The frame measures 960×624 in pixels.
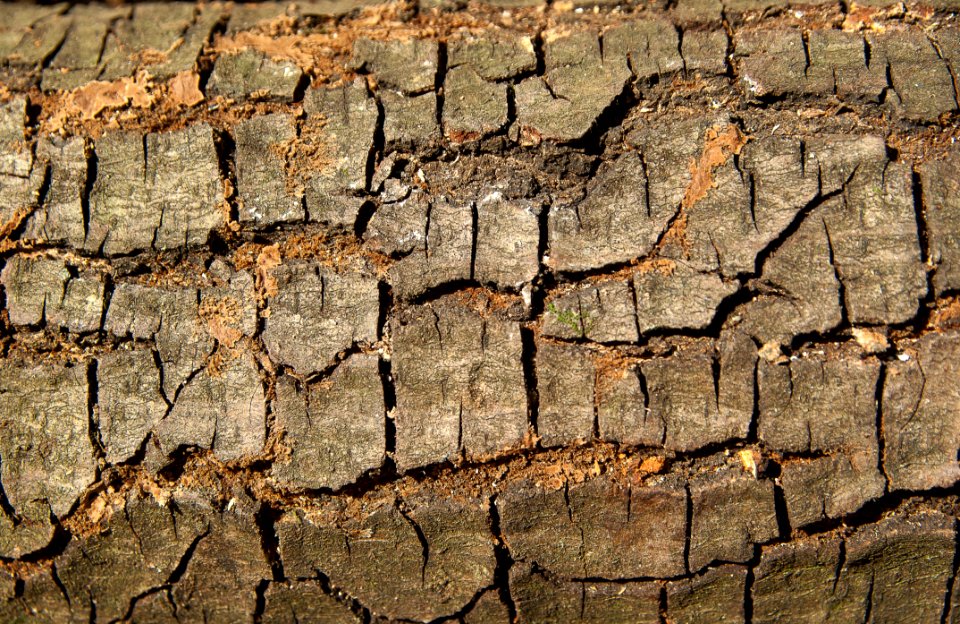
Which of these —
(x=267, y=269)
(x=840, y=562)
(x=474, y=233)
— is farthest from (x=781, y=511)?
(x=267, y=269)

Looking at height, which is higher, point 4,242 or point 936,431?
point 4,242

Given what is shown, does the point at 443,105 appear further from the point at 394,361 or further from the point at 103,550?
the point at 103,550

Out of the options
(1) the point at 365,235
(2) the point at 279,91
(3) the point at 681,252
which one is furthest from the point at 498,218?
(2) the point at 279,91

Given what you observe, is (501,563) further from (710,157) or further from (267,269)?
(710,157)

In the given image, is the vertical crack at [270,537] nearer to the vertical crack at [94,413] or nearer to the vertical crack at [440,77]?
the vertical crack at [94,413]

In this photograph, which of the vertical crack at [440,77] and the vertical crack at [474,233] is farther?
the vertical crack at [440,77]

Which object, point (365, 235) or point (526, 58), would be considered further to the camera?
point (526, 58)

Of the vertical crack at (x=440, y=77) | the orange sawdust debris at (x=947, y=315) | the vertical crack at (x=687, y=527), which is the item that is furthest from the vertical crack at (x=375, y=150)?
the orange sawdust debris at (x=947, y=315)

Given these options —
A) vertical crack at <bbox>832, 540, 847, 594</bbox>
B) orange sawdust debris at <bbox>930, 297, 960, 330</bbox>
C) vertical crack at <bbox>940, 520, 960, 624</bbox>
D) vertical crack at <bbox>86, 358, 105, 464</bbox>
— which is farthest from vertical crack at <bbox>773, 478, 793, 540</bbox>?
vertical crack at <bbox>86, 358, 105, 464</bbox>
